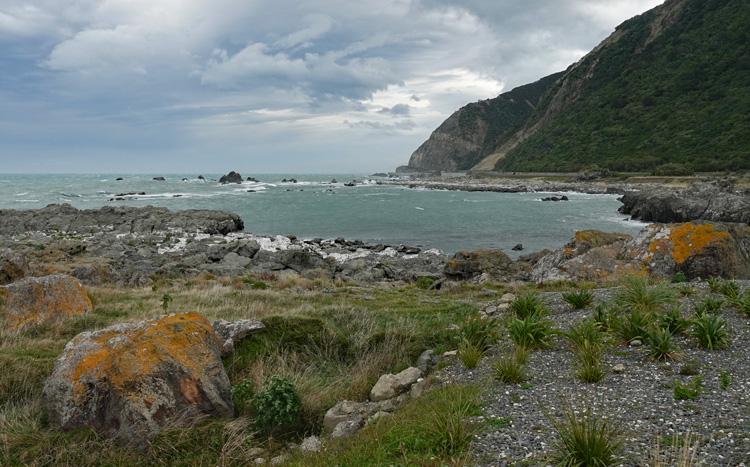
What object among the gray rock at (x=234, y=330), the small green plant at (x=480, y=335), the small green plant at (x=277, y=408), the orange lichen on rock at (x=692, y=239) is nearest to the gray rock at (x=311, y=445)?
the small green plant at (x=277, y=408)

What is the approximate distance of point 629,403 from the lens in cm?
559

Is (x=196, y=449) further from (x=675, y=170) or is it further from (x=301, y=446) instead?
(x=675, y=170)

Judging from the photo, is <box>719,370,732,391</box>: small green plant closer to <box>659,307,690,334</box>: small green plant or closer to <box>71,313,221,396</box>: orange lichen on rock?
<box>659,307,690,334</box>: small green plant

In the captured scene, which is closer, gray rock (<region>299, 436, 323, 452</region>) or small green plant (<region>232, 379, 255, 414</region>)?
gray rock (<region>299, 436, 323, 452</region>)

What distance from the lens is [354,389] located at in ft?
25.4

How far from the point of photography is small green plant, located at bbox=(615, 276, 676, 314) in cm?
912

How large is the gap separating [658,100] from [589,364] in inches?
5307

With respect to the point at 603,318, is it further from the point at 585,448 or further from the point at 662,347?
the point at 585,448

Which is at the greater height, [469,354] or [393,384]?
[469,354]

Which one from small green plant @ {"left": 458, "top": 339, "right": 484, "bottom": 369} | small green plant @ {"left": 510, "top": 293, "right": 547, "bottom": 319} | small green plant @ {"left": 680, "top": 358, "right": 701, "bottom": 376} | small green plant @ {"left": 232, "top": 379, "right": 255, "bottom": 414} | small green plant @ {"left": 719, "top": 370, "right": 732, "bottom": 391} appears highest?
small green plant @ {"left": 719, "top": 370, "right": 732, "bottom": 391}

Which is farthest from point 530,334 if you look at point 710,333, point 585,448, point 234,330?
point 234,330

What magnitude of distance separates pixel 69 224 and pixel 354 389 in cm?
5457

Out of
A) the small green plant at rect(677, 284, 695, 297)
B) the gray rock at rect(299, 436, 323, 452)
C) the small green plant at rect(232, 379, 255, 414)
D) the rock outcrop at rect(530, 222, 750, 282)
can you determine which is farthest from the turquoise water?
the gray rock at rect(299, 436, 323, 452)

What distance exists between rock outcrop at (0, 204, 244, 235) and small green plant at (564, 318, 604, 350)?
4385 centimetres
